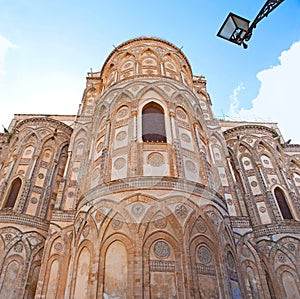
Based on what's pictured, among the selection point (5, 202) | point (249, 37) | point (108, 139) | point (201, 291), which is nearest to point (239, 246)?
point (201, 291)

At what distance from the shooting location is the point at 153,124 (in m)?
13.1

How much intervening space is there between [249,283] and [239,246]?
1.63 meters

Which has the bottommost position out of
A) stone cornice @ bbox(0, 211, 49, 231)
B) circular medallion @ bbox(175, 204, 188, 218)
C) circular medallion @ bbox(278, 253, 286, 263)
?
circular medallion @ bbox(278, 253, 286, 263)

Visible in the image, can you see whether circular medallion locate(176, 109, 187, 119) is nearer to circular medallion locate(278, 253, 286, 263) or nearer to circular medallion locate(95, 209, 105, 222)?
circular medallion locate(95, 209, 105, 222)

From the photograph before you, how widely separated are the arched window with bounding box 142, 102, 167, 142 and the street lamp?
7782 millimetres

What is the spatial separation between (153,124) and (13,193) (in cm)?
866

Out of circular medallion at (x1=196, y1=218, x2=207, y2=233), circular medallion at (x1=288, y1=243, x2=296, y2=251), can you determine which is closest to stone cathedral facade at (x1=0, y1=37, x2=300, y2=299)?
circular medallion at (x1=288, y1=243, x2=296, y2=251)

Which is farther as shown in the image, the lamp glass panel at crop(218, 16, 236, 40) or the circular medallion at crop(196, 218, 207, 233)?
the circular medallion at crop(196, 218, 207, 233)

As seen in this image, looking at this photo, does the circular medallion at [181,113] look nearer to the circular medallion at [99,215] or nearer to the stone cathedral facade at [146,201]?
the stone cathedral facade at [146,201]

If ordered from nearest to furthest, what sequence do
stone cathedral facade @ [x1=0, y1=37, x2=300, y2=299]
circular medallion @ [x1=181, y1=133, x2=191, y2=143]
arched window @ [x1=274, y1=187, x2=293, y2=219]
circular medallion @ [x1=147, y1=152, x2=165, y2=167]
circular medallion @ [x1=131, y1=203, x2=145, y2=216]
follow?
stone cathedral facade @ [x1=0, y1=37, x2=300, y2=299] < circular medallion @ [x1=131, y1=203, x2=145, y2=216] < circular medallion @ [x1=147, y1=152, x2=165, y2=167] < circular medallion @ [x1=181, y1=133, x2=191, y2=143] < arched window @ [x1=274, y1=187, x2=293, y2=219]

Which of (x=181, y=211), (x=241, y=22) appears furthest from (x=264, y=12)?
(x=181, y=211)

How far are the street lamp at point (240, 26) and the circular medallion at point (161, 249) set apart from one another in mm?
6857

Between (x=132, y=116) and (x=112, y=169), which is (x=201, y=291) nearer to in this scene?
(x=112, y=169)

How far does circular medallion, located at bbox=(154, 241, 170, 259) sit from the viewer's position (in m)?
9.23
